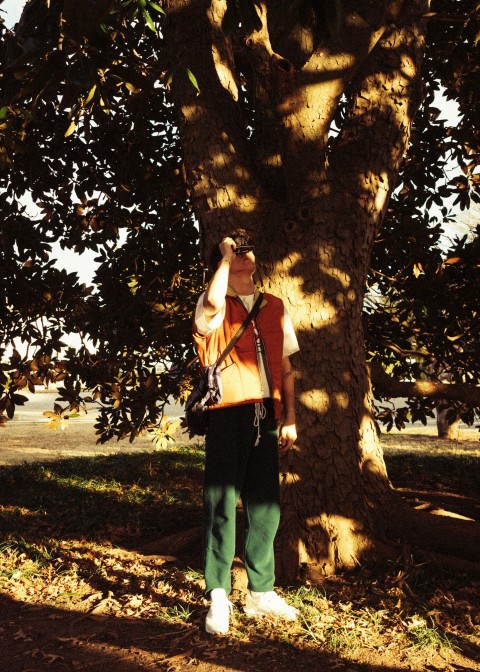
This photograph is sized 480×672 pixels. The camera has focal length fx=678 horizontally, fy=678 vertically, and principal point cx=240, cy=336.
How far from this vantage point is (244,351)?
153 inches

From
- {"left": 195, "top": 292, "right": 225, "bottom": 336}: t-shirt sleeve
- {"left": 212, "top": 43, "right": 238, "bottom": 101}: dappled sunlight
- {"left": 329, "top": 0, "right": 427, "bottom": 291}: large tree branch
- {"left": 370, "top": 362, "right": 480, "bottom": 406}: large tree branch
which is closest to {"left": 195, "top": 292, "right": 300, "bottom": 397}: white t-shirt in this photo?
{"left": 195, "top": 292, "right": 225, "bottom": 336}: t-shirt sleeve

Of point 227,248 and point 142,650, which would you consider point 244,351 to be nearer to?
point 227,248

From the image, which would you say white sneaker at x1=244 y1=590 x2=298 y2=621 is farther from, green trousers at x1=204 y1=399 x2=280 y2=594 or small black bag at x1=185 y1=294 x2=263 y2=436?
small black bag at x1=185 y1=294 x2=263 y2=436

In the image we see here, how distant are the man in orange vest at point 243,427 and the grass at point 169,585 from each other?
0.31 metres

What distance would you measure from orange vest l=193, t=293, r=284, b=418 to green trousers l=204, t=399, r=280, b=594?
→ 0.33ft

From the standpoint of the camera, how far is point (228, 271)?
3740 mm

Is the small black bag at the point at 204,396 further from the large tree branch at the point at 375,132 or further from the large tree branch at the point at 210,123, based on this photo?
the large tree branch at the point at 375,132

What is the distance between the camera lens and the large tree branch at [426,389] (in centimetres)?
623

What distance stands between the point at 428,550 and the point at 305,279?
7.52ft

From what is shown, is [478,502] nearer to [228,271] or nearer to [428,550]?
[428,550]

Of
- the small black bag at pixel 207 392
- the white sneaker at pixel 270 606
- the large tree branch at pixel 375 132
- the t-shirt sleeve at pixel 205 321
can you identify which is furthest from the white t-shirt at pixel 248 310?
the large tree branch at pixel 375 132

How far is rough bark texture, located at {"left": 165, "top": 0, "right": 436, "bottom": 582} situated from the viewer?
496 centimetres

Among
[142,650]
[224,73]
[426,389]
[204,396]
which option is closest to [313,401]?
[204,396]

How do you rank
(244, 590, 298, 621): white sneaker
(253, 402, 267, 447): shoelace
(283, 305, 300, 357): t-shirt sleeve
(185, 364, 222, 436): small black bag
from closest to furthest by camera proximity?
(185, 364, 222, 436): small black bag
(253, 402, 267, 447): shoelace
(244, 590, 298, 621): white sneaker
(283, 305, 300, 357): t-shirt sleeve
